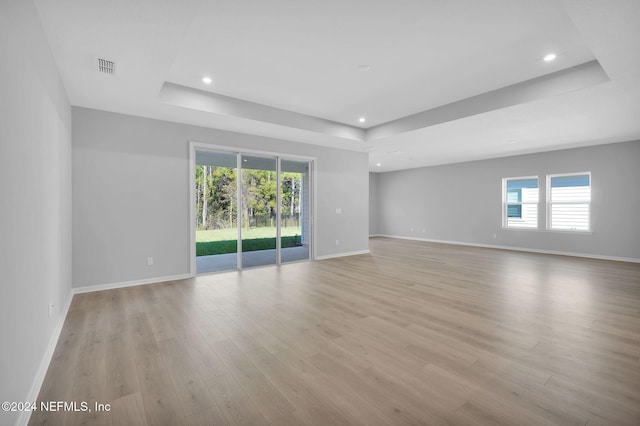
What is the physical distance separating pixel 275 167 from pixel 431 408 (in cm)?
502

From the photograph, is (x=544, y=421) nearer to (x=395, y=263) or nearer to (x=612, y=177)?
(x=395, y=263)

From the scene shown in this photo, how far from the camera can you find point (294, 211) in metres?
6.24

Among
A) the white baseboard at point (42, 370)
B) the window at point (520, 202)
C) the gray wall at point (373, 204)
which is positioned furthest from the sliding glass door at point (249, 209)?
the window at point (520, 202)

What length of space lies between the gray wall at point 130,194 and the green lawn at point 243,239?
418 mm

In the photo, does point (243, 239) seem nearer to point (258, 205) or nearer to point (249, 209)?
point (249, 209)

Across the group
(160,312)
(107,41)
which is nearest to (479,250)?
(160,312)

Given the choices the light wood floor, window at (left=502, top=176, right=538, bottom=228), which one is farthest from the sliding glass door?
window at (left=502, top=176, right=538, bottom=228)

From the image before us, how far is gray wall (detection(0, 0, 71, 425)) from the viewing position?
1.44 metres

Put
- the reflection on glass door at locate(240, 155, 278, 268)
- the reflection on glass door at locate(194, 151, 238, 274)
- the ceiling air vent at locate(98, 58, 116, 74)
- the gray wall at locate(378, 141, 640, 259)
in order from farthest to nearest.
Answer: the gray wall at locate(378, 141, 640, 259), the reflection on glass door at locate(240, 155, 278, 268), the reflection on glass door at locate(194, 151, 238, 274), the ceiling air vent at locate(98, 58, 116, 74)

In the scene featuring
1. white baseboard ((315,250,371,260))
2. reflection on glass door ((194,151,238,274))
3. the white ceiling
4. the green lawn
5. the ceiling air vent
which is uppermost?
the white ceiling

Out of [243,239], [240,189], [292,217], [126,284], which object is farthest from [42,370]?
[292,217]

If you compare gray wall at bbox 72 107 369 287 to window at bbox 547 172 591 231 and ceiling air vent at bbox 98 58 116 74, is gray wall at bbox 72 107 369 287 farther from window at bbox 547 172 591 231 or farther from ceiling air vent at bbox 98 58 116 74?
window at bbox 547 172 591 231

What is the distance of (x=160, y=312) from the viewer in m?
3.23

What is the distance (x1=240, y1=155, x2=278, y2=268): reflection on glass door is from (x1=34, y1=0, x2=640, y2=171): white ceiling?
0.78 m
